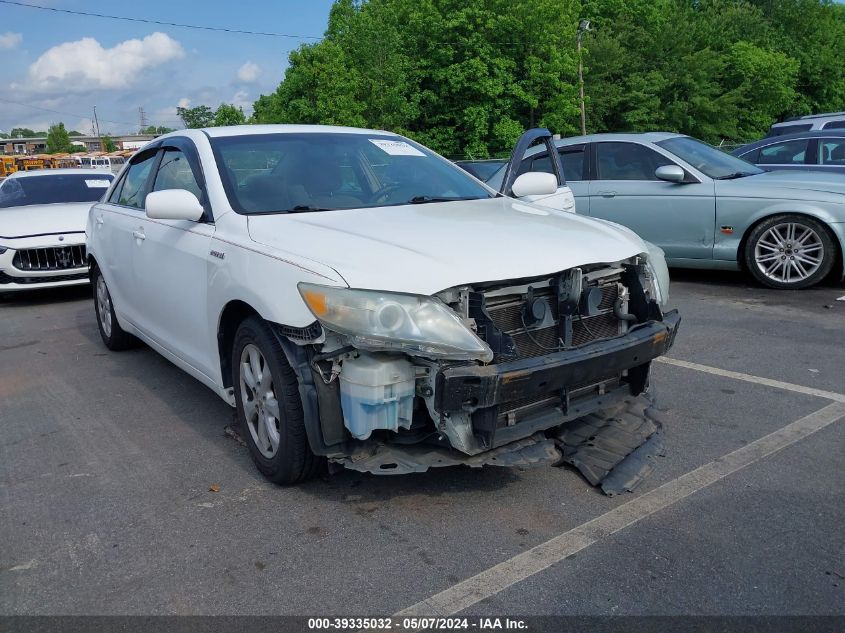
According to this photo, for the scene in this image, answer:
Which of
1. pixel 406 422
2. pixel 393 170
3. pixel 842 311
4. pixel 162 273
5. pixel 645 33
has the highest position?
pixel 645 33

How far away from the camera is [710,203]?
7.84 metres

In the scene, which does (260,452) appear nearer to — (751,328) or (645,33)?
(751,328)

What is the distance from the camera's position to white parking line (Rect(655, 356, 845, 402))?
179 inches

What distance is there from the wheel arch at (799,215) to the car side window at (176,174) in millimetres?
5749

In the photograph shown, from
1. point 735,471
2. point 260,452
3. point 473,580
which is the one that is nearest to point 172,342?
point 260,452

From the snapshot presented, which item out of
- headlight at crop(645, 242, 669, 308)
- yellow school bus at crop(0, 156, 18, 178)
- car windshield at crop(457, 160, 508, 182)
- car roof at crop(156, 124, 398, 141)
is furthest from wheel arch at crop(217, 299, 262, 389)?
yellow school bus at crop(0, 156, 18, 178)

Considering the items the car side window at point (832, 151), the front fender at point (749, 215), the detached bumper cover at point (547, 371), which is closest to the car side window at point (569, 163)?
the front fender at point (749, 215)

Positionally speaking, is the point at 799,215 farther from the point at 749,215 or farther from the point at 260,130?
the point at 260,130

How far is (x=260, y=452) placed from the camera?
11.8 feet

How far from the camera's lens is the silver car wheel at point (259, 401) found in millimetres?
3424

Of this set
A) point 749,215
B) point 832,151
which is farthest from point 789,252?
point 832,151

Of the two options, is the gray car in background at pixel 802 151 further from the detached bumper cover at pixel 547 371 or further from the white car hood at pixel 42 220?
the white car hood at pixel 42 220

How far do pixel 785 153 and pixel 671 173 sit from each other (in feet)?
11.9

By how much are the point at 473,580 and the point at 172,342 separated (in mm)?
2590
